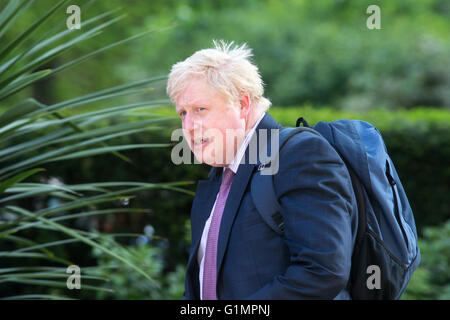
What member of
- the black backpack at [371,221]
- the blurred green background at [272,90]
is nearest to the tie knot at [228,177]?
the black backpack at [371,221]

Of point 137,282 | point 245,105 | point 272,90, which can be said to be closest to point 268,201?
point 245,105

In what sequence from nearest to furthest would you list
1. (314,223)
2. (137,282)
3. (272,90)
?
(314,223)
(137,282)
(272,90)

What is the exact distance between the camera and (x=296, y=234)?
1.47m

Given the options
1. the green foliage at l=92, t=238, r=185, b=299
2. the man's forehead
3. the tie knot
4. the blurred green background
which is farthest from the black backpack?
the green foliage at l=92, t=238, r=185, b=299

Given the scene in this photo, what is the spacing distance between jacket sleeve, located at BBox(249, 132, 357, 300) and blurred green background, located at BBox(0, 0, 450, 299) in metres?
0.95

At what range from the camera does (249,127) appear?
67.2 inches

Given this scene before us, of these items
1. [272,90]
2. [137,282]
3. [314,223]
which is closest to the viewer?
[314,223]

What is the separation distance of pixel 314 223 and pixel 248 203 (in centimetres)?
20

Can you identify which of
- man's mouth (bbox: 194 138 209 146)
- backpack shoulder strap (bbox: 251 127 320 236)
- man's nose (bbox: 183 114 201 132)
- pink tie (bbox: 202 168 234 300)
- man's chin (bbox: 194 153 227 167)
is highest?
man's nose (bbox: 183 114 201 132)

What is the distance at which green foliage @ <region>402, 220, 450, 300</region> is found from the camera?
4.00 m

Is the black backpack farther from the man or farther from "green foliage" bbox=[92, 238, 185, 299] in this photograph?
"green foliage" bbox=[92, 238, 185, 299]

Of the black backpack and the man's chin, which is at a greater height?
the man's chin

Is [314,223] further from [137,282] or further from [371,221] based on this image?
[137,282]
